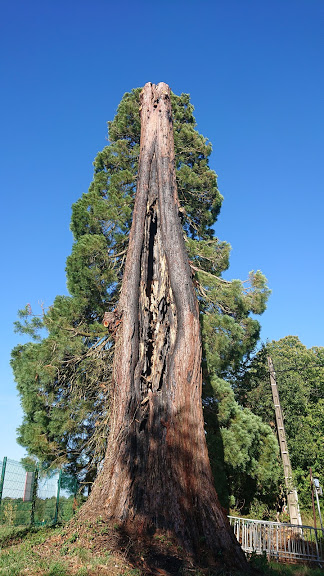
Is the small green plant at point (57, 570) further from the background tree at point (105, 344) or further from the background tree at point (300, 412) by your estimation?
the background tree at point (300, 412)

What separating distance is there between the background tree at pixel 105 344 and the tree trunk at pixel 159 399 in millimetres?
1292

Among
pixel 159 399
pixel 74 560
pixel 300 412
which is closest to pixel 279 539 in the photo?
pixel 159 399

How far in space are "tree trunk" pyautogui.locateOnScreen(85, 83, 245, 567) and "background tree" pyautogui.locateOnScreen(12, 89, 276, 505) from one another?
1292 millimetres

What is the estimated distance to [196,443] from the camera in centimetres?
579

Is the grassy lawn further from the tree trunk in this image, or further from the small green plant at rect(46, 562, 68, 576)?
the tree trunk

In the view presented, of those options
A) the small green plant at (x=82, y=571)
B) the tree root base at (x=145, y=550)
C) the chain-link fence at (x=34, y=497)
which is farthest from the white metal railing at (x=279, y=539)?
the small green plant at (x=82, y=571)

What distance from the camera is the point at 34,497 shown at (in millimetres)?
8891

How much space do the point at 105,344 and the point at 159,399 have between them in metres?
3.61

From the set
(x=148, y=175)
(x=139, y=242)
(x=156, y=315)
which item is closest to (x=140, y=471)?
(x=156, y=315)

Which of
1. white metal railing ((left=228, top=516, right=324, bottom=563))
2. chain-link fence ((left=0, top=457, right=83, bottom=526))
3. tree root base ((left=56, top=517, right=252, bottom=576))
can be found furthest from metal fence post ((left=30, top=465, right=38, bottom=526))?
white metal railing ((left=228, top=516, right=324, bottom=563))

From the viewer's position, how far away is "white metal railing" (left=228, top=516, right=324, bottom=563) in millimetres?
10227

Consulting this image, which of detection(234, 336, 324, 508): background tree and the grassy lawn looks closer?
the grassy lawn

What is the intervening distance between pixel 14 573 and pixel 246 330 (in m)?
8.78

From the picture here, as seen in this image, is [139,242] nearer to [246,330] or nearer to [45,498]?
[246,330]
